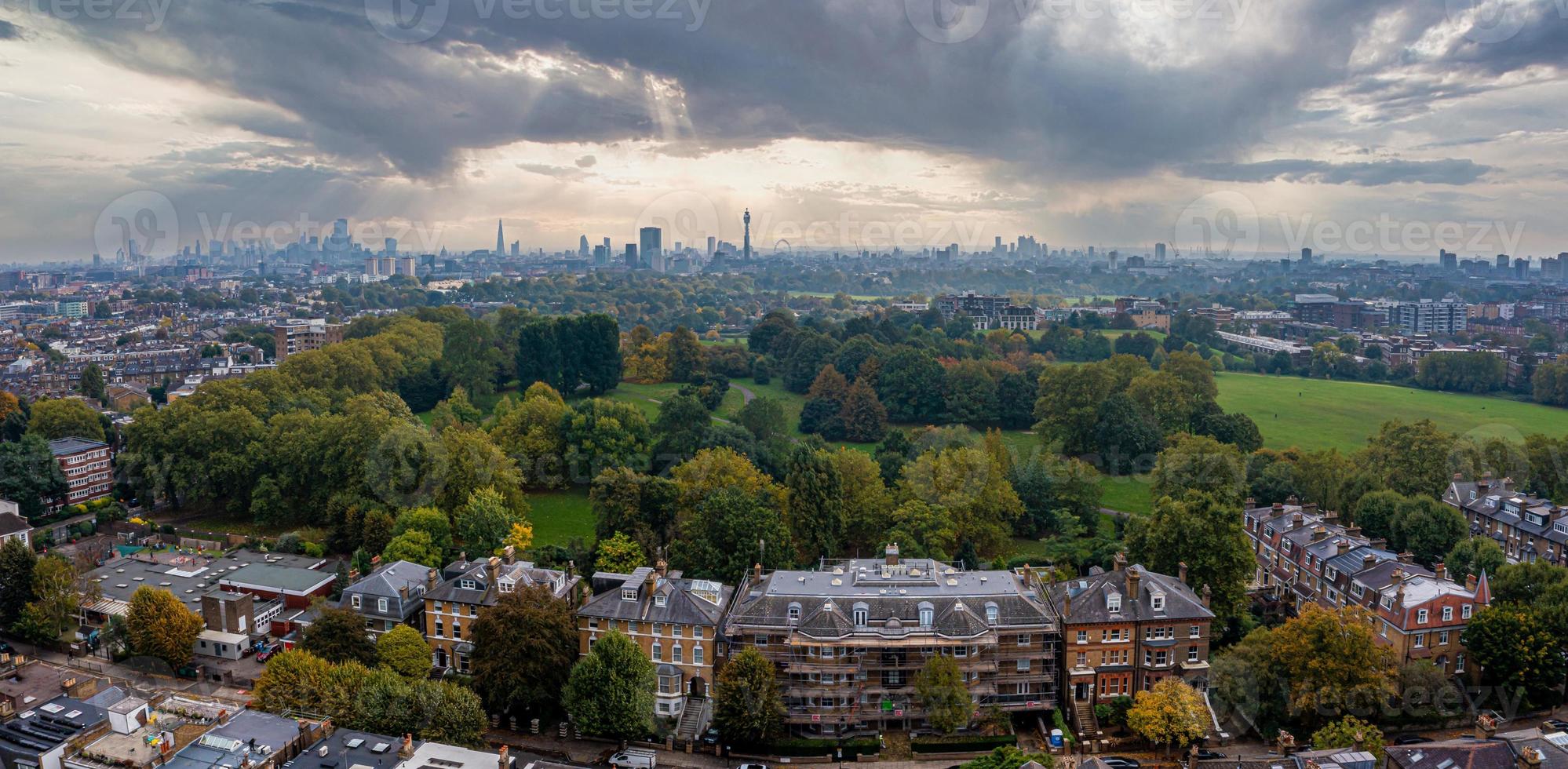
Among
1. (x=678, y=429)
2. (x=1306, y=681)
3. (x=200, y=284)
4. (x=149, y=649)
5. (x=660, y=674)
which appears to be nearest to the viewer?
(x=1306, y=681)

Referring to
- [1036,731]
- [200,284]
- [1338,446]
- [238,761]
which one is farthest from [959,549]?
[200,284]

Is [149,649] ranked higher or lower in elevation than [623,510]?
lower

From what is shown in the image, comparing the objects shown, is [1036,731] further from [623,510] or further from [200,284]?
[200,284]

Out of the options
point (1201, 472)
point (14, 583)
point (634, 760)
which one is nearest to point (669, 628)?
point (634, 760)

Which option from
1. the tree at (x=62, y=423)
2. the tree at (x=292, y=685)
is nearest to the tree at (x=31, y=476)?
the tree at (x=62, y=423)

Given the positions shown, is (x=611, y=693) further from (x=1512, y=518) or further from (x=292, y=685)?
(x=1512, y=518)
